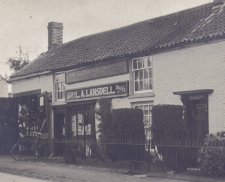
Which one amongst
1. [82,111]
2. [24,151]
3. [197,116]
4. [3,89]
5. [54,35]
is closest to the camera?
[197,116]

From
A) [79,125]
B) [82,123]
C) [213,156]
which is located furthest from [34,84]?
[213,156]

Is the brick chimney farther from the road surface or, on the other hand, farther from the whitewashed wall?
the road surface

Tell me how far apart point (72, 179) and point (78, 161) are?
16.6 ft

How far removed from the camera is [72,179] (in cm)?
1305

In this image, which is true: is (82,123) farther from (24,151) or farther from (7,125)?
(7,125)

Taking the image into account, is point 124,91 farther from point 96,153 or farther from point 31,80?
point 31,80

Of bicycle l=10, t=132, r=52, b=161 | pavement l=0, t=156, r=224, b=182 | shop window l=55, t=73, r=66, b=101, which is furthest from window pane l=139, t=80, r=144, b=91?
shop window l=55, t=73, r=66, b=101

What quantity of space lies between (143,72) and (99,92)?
8.70 feet

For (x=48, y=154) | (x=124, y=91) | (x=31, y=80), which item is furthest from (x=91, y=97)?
(x=31, y=80)

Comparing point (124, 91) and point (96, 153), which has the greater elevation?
point (124, 91)

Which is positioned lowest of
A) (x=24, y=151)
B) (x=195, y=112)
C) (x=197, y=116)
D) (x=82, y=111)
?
(x=24, y=151)

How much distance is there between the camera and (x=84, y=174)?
46.3 feet

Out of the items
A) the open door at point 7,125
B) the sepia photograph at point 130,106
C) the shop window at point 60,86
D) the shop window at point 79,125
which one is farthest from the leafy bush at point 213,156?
the open door at point 7,125

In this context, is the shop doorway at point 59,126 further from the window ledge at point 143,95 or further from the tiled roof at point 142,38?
the window ledge at point 143,95
